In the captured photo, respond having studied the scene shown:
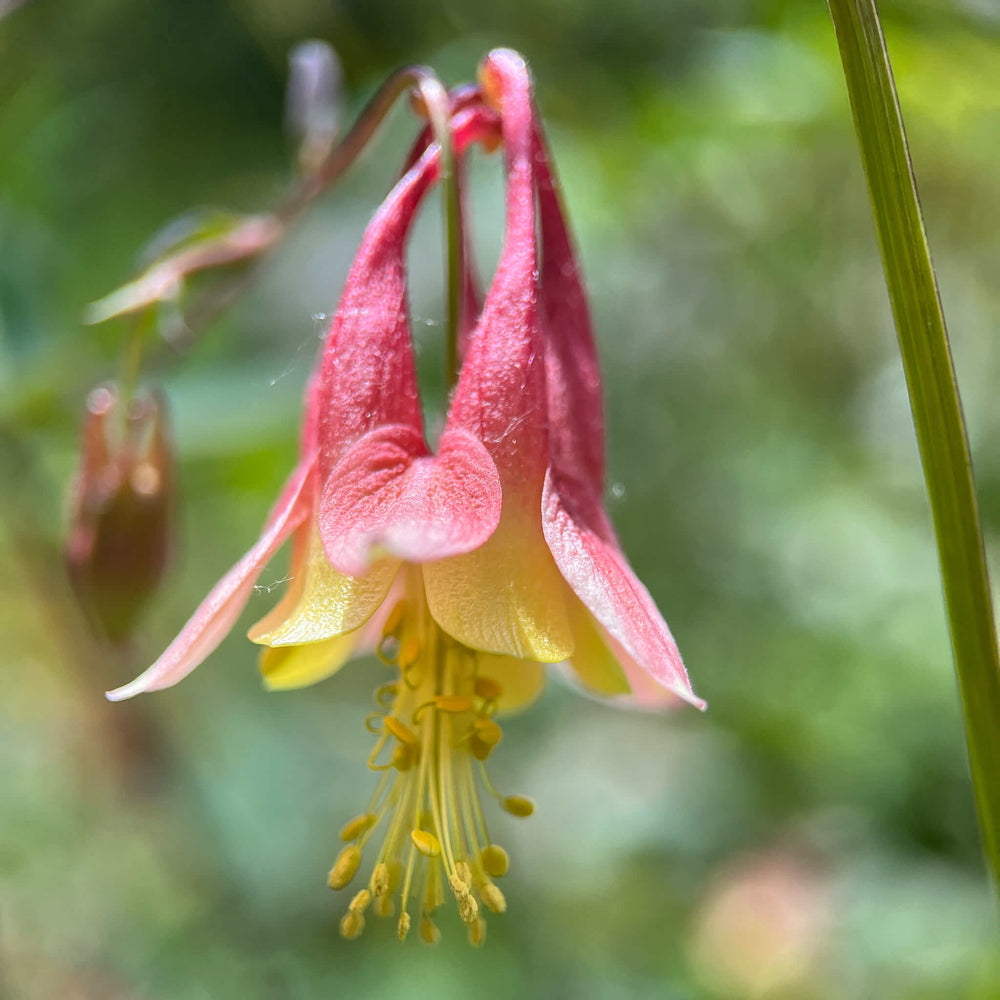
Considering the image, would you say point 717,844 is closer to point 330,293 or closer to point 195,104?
point 330,293

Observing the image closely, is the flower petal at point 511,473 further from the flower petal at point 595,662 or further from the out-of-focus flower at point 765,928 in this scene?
the out-of-focus flower at point 765,928

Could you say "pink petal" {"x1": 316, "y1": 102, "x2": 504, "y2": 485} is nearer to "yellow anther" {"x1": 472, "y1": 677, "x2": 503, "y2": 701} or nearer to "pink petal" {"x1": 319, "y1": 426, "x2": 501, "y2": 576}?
"pink petal" {"x1": 319, "y1": 426, "x2": 501, "y2": 576}

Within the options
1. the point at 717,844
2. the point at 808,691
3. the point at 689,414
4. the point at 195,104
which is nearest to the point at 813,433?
the point at 689,414

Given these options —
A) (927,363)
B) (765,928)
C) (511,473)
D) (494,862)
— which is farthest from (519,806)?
(765,928)

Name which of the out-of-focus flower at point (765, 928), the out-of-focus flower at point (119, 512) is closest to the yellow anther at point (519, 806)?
the out-of-focus flower at point (119, 512)

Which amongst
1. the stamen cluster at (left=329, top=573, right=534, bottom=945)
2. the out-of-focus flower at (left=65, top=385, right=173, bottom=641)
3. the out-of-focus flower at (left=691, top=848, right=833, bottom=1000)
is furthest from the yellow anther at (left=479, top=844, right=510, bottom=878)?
the out-of-focus flower at (left=691, top=848, right=833, bottom=1000)

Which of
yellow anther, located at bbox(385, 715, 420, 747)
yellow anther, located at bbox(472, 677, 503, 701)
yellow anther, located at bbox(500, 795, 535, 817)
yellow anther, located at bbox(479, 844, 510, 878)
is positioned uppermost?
yellow anther, located at bbox(472, 677, 503, 701)
